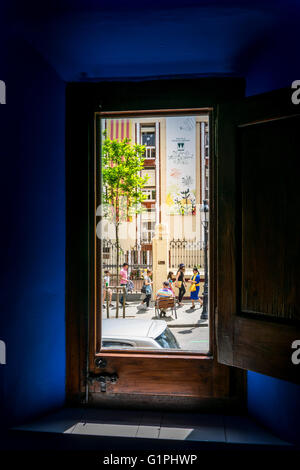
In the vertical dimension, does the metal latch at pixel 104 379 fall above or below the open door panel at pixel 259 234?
below

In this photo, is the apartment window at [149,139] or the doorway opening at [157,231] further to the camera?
the apartment window at [149,139]

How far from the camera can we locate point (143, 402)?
2.16 m

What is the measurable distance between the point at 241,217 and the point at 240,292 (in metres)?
0.40

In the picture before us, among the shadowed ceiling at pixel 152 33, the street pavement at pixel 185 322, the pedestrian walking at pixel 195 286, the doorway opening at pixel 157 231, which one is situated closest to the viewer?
the shadowed ceiling at pixel 152 33

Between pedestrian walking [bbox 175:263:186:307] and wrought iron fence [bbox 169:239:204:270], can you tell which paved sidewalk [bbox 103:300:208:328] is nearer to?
pedestrian walking [bbox 175:263:186:307]

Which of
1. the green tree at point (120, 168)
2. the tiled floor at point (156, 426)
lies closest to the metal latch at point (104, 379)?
the tiled floor at point (156, 426)

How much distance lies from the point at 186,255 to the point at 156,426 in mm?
12836

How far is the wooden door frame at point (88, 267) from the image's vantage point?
213 cm

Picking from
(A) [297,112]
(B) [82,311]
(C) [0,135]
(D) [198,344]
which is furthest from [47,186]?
(D) [198,344]

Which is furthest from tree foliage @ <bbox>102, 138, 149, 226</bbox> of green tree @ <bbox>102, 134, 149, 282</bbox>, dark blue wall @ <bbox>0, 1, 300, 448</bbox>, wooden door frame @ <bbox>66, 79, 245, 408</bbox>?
dark blue wall @ <bbox>0, 1, 300, 448</bbox>

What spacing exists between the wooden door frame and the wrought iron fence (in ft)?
40.5

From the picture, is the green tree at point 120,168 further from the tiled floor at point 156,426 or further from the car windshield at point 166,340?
the tiled floor at point 156,426

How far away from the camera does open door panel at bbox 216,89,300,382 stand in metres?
1.61

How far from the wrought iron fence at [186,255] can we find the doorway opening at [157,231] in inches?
1.7
